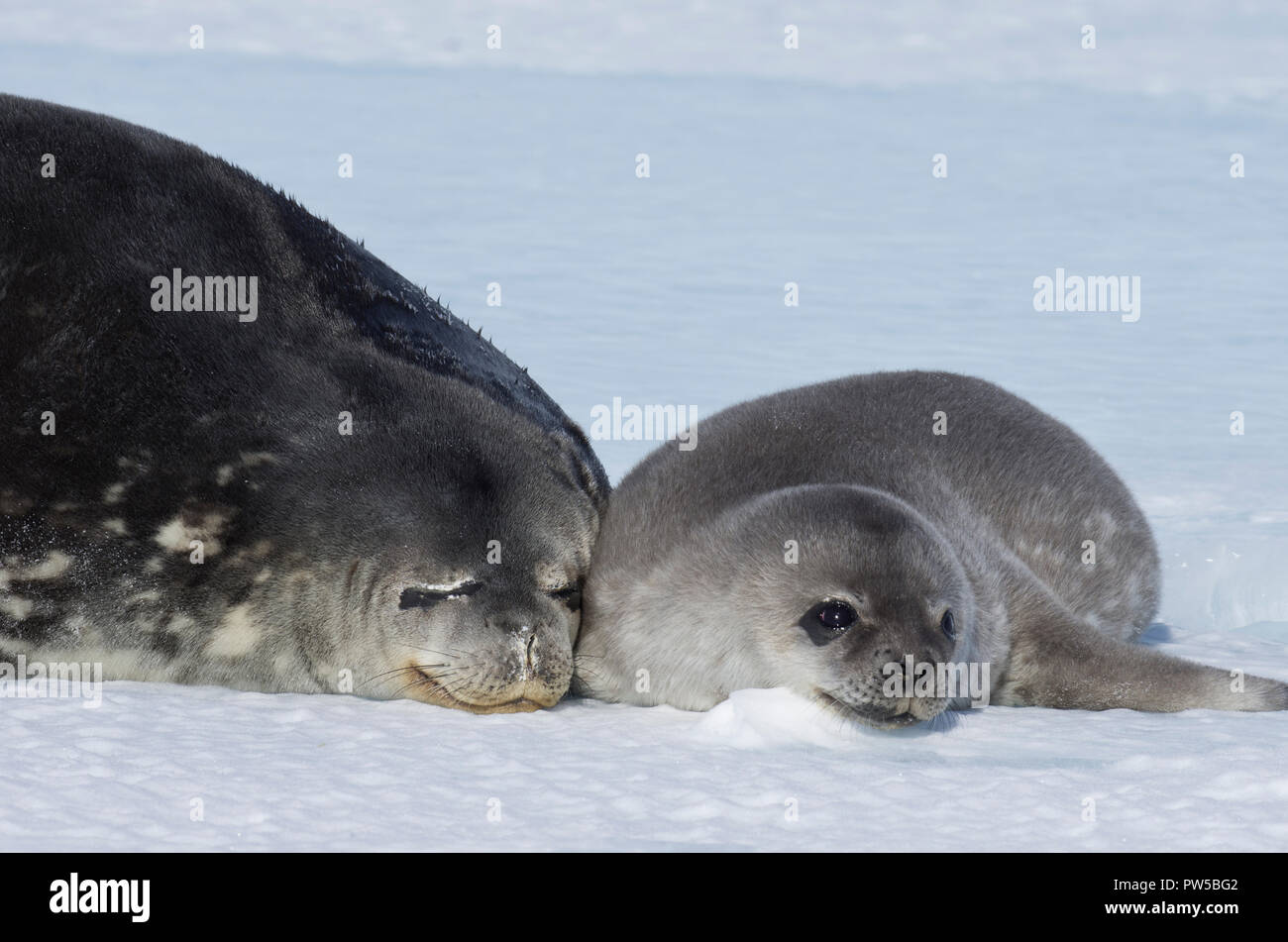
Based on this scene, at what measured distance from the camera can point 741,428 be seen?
19.6ft

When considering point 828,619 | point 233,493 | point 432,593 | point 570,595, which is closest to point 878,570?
point 828,619

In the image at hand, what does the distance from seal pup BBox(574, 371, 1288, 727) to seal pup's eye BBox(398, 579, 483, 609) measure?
23.0 inches

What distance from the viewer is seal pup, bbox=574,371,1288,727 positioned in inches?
188

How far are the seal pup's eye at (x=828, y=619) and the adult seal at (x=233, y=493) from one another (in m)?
0.78

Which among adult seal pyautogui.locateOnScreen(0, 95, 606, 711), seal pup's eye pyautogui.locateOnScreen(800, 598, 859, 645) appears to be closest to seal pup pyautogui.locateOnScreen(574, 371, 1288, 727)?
seal pup's eye pyautogui.locateOnScreen(800, 598, 859, 645)

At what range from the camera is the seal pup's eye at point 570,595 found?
527 cm

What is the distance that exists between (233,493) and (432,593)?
0.67 meters

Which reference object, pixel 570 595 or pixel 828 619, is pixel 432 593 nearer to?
pixel 570 595

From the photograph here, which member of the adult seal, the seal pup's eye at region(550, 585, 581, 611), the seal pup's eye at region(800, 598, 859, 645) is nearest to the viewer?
the seal pup's eye at region(800, 598, 859, 645)

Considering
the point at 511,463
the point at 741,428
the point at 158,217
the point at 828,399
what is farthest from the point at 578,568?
the point at 158,217

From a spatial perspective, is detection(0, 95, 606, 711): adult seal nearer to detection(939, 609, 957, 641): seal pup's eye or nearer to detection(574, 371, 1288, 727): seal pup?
detection(574, 371, 1288, 727): seal pup

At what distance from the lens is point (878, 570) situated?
4777 millimetres

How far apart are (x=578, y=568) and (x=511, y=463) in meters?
0.42

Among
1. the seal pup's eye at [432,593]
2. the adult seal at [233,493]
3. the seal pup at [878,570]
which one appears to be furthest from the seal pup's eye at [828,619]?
the seal pup's eye at [432,593]
